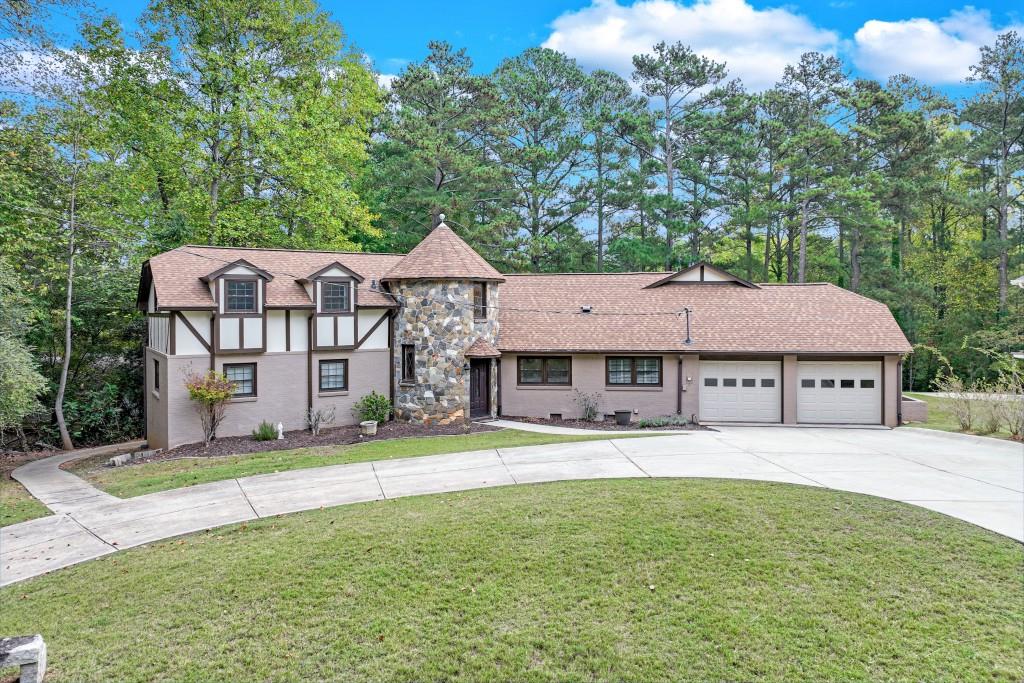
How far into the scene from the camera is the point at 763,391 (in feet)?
66.4

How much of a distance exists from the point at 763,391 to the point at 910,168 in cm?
2172

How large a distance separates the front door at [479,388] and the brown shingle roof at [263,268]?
3605 millimetres

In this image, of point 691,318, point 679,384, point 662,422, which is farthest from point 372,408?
point 691,318

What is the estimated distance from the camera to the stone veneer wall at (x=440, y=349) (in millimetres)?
18609

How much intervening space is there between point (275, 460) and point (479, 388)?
25.5ft

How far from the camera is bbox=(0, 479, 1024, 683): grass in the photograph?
536 cm

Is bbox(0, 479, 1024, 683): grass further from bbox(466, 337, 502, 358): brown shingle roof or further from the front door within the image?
the front door

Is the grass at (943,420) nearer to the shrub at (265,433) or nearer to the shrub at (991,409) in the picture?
the shrub at (991,409)

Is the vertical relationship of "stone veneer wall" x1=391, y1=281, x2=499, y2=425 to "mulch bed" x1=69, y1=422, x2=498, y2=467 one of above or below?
above

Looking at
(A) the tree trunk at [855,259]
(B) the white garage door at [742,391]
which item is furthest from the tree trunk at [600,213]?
(B) the white garage door at [742,391]

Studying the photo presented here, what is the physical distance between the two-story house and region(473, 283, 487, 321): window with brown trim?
0.06 metres

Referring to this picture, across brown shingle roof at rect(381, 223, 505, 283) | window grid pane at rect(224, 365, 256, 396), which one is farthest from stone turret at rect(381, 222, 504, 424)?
window grid pane at rect(224, 365, 256, 396)

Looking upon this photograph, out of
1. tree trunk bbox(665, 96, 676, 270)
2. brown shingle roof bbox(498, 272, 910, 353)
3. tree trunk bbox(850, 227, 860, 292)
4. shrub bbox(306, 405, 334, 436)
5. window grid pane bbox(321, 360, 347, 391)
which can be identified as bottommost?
shrub bbox(306, 405, 334, 436)

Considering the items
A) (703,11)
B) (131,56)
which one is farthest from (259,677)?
(131,56)
